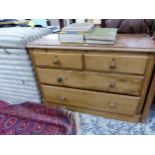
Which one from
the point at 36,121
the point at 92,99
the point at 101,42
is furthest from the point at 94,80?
the point at 36,121

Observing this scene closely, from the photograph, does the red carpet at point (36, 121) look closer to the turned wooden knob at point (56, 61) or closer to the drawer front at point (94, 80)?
the drawer front at point (94, 80)

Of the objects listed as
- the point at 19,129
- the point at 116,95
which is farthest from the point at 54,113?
the point at 116,95

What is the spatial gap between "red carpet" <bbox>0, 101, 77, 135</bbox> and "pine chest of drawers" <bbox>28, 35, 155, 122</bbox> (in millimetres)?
151

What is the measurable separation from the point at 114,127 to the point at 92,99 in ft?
1.03

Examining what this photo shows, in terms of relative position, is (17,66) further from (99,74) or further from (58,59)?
(99,74)

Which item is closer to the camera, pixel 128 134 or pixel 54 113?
pixel 128 134

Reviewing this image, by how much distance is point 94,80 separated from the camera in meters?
1.14

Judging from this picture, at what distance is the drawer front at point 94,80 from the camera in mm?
1060

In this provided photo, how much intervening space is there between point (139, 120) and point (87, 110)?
18.5 inches

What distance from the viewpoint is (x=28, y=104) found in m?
1.46

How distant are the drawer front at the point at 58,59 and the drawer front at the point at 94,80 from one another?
6cm

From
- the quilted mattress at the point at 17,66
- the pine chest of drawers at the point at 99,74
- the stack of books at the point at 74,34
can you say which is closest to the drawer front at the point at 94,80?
the pine chest of drawers at the point at 99,74
